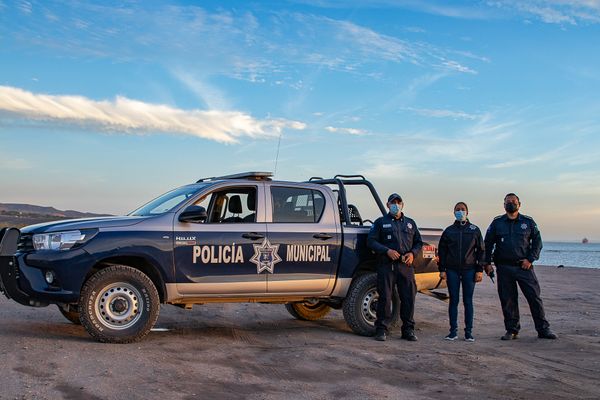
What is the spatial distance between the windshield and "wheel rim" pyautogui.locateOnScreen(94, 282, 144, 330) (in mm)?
1071

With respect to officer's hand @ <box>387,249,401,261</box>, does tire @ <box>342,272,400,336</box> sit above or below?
below

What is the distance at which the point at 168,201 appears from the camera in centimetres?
937

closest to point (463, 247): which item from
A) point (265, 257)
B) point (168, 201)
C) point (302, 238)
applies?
point (302, 238)

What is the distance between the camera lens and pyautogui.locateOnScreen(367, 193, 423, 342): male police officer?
31.7 ft

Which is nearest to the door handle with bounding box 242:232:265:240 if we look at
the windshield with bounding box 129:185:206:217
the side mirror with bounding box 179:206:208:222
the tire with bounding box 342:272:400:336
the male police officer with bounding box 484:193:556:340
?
the side mirror with bounding box 179:206:208:222

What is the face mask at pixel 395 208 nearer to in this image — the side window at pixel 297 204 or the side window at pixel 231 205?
the side window at pixel 297 204

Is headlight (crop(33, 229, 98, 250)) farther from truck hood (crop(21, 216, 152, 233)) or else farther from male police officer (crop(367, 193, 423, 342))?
male police officer (crop(367, 193, 423, 342))

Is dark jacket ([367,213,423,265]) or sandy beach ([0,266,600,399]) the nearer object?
sandy beach ([0,266,600,399])

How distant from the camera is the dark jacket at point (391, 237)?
9.70 metres

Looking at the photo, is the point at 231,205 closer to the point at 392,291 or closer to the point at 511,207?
the point at 392,291

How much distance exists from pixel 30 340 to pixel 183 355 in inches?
72.3

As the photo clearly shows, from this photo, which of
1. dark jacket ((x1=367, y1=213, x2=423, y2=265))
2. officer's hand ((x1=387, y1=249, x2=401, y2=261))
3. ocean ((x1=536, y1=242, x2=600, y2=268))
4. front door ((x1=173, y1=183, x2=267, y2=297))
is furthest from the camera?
ocean ((x1=536, y1=242, x2=600, y2=268))

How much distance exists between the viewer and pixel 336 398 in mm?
6242

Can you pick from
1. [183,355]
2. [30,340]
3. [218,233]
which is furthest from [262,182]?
[30,340]
